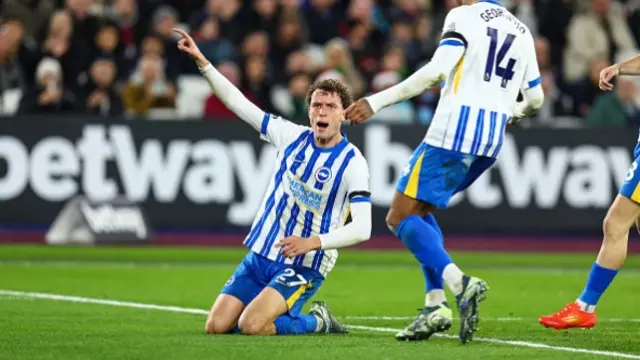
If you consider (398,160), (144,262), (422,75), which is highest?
(422,75)

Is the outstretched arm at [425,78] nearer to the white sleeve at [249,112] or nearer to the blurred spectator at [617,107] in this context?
the white sleeve at [249,112]

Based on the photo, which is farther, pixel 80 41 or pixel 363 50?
pixel 363 50

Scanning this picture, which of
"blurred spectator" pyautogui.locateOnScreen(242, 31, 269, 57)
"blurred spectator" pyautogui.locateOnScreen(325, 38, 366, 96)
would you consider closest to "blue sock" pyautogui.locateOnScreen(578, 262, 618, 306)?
"blurred spectator" pyautogui.locateOnScreen(325, 38, 366, 96)

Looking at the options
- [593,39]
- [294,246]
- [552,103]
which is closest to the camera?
[294,246]

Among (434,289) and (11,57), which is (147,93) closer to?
(11,57)

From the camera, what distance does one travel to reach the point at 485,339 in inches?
338

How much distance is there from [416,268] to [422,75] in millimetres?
6866

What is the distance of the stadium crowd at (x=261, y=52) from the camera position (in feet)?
58.6

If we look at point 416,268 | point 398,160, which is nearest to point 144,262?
point 416,268

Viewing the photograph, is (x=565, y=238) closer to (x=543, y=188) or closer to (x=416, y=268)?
(x=543, y=188)

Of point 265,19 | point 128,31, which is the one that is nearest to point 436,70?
point 128,31

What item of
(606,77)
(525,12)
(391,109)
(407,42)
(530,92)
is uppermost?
(525,12)

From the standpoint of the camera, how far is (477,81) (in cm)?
852

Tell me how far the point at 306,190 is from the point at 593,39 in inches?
493
